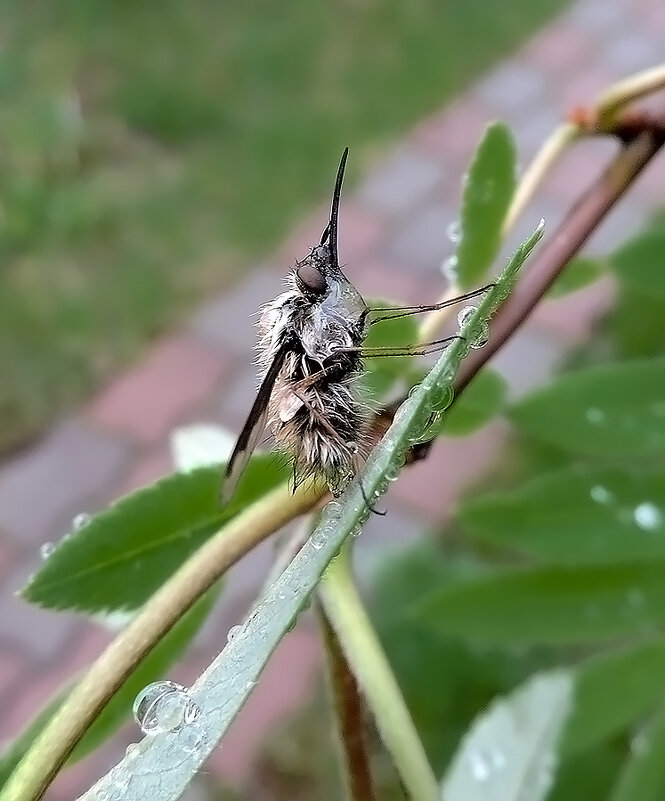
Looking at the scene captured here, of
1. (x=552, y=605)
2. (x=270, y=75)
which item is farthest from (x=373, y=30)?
(x=552, y=605)

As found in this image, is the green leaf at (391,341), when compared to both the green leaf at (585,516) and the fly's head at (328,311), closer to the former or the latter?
the fly's head at (328,311)

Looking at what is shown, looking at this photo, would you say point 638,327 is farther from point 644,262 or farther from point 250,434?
point 250,434

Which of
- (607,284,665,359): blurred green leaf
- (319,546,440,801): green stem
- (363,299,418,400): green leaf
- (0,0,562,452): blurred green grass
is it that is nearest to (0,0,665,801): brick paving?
(0,0,562,452): blurred green grass

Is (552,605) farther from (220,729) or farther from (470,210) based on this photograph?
(220,729)

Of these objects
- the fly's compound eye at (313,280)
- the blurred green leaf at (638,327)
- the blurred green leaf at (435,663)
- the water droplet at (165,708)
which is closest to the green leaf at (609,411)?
the fly's compound eye at (313,280)

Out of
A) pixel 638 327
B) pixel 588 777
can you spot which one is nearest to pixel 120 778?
pixel 588 777

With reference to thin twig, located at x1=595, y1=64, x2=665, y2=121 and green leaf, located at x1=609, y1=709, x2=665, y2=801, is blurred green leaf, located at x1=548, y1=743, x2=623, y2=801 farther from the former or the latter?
thin twig, located at x1=595, y1=64, x2=665, y2=121

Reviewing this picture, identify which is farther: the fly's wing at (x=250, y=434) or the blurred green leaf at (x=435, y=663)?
the blurred green leaf at (x=435, y=663)
